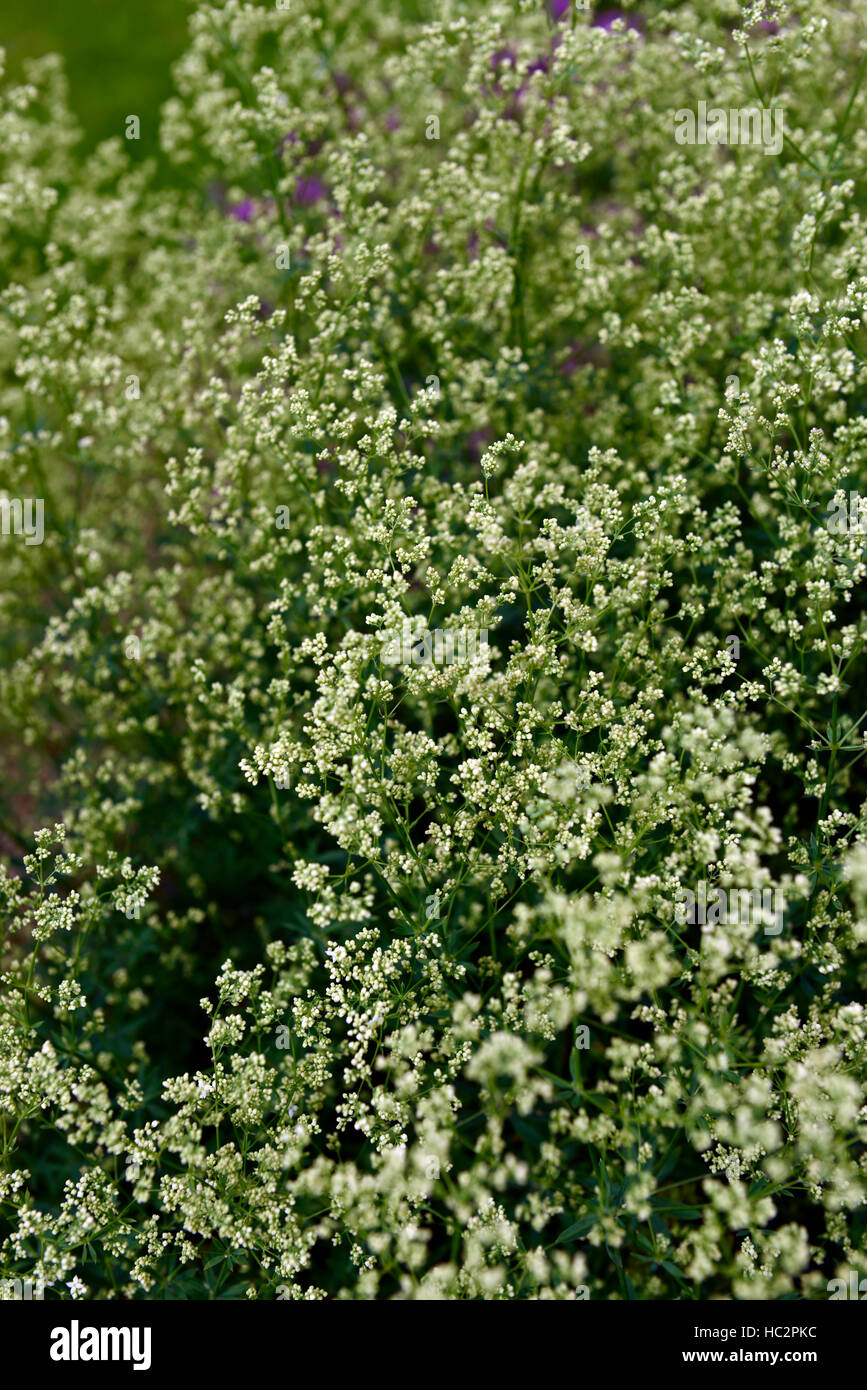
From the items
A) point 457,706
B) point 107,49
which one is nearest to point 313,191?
point 107,49

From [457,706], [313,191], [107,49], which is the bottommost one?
[457,706]

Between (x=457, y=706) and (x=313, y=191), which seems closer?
(x=457, y=706)

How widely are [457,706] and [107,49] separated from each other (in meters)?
12.6

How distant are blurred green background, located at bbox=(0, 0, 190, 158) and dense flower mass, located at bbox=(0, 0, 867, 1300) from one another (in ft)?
14.1

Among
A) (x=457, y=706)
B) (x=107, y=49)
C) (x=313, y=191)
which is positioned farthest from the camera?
(x=107, y=49)

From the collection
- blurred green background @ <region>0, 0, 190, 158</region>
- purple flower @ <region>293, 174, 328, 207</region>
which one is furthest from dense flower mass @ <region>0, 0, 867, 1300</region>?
blurred green background @ <region>0, 0, 190, 158</region>

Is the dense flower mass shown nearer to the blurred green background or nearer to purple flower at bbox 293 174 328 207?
purple flower at bbox 293 174 328 207

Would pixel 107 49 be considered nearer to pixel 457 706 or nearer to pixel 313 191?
pixel 313 191

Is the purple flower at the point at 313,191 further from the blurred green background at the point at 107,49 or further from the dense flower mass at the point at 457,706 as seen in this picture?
the blurred green background at the point at 107,49

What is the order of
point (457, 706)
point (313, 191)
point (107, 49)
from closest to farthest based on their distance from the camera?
1. point (457, 706)
2. point (313, 191)
3. point (107, 49)

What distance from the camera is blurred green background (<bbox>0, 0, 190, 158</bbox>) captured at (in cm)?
1165

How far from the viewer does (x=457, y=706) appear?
425 cm
